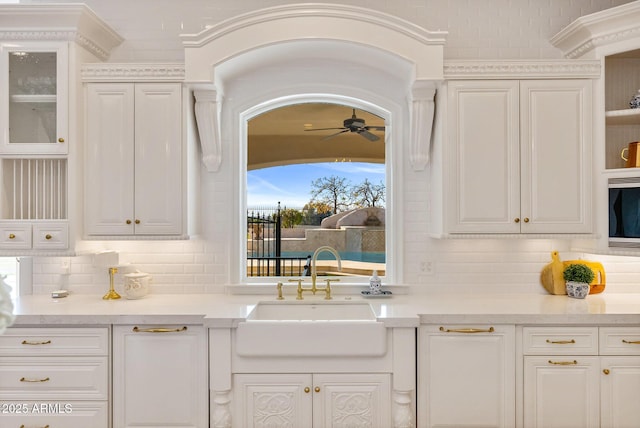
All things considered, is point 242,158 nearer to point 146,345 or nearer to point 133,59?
point 133,59

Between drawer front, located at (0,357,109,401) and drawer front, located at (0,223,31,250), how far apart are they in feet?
2.15

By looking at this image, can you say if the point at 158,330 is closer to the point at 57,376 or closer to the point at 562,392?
the point at 57,376

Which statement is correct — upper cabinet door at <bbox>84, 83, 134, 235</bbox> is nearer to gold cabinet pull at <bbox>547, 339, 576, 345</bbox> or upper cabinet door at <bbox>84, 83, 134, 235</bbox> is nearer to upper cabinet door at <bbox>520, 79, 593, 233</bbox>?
upper cabinet door at <bbox>520, 79, 593, 233</bbox>

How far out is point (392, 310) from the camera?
2.70m

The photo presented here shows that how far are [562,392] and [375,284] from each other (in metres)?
1.24

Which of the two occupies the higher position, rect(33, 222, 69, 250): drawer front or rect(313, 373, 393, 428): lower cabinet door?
rect(33, 222, 69, 250): drawer front

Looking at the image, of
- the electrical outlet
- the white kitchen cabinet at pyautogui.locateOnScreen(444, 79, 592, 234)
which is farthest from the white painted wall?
the white kitchen cabinet at pyautogui.locateOnScreen(444, 79, 592, 234)

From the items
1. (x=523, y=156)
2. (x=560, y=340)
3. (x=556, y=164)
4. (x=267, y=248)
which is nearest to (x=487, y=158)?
(x=523, y=156)

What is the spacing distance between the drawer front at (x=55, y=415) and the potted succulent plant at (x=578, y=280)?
294cm

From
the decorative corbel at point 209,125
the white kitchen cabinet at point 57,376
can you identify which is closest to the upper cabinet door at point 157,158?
the decorative corbel at point 209,125

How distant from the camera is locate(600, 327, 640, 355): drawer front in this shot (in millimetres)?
2549

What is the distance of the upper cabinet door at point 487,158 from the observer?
112 inches

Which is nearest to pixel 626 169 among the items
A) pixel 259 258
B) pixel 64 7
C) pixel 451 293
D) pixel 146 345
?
pixel 451 293

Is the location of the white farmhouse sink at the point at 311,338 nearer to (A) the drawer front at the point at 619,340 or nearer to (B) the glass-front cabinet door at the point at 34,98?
(A) the drawer front at the point at 619,340
